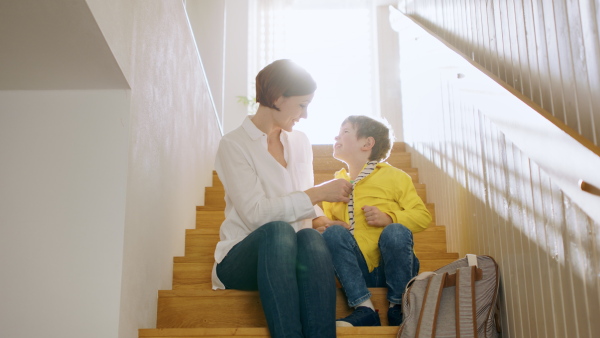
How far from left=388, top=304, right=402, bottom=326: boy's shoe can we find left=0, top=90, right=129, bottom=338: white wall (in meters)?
0.88

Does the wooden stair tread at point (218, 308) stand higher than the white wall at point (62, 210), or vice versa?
the white wall at point (62, 210)

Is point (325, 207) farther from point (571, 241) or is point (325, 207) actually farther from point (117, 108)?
point (571, 241)

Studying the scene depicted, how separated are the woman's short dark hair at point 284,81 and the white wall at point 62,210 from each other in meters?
0.58

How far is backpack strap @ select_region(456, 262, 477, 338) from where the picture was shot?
6.24 feet

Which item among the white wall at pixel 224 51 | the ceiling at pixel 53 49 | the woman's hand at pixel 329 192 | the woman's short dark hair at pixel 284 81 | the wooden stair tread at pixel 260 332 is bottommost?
the wooden stair tread at pixel 260 332

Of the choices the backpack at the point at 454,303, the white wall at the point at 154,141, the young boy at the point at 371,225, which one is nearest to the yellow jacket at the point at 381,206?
the young boy at the point at 371,225

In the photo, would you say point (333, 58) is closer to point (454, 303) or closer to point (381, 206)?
point (381, 206)

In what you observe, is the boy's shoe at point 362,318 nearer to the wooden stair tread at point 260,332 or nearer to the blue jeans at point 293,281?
the wooden stair tread at point 260,332

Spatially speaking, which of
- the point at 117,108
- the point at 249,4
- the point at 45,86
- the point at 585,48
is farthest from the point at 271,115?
the point at 249,4

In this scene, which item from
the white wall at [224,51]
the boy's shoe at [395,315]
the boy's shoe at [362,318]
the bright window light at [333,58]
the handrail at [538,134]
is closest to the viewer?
the handrail at [538,134]

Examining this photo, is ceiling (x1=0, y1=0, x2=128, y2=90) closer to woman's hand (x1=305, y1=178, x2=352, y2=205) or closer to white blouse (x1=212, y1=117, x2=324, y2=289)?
white blouse (x1=212, y1=117, x2=324, y2=289)

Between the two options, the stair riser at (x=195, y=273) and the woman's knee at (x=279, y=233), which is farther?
the stair riser at (x=195, y=273)

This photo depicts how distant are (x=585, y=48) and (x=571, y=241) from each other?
0.44 meters

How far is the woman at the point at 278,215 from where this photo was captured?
1.84 meters
